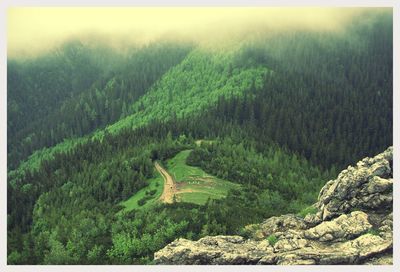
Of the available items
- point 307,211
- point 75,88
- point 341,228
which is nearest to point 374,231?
point 341,228

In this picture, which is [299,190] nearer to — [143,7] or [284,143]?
[284,143]

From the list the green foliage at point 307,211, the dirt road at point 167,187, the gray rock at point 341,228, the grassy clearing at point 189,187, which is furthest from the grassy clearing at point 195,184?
the gray rock at point 341,228

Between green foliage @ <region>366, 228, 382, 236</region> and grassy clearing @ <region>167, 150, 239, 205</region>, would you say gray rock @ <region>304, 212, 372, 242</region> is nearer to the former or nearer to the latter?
green foliage @ <region>366, 228, 382, 236</region>

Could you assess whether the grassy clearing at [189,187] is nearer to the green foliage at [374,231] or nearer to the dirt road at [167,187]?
the dirt road at [167,187]

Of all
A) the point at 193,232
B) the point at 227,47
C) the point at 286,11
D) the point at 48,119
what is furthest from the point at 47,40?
the point at 193,232

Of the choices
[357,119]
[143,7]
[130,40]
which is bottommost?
[357,119]

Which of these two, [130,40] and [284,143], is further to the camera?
[130,40]
